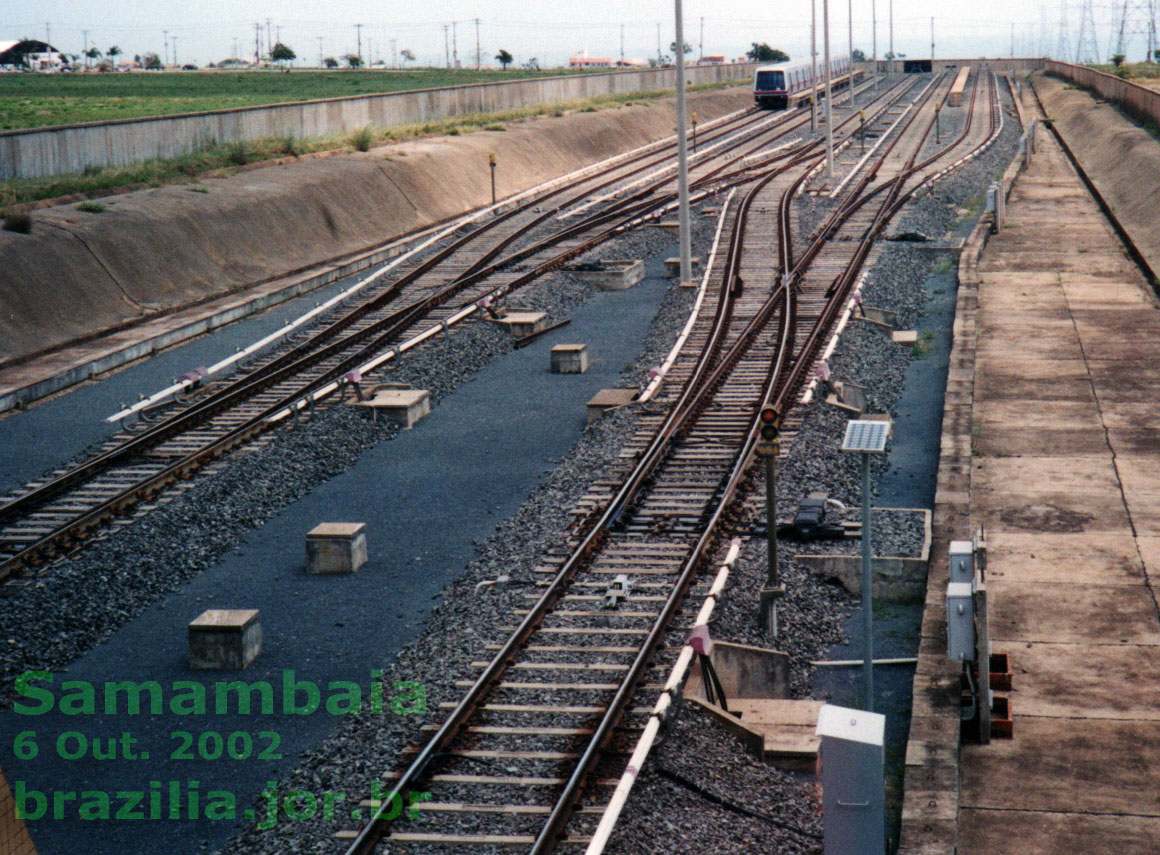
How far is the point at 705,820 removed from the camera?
32.3 ft

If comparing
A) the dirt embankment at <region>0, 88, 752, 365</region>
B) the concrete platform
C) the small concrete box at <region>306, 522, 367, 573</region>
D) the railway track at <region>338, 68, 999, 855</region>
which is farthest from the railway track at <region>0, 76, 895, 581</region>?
the concrete platform

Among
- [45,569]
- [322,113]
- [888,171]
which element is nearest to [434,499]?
[45,569]

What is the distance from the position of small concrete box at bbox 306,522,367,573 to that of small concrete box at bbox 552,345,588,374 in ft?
33.2

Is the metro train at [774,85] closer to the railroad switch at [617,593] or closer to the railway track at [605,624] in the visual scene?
the railway track at [605,624]

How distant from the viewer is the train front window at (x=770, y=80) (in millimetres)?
84188

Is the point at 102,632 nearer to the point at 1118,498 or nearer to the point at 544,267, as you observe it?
the point at 1118,498

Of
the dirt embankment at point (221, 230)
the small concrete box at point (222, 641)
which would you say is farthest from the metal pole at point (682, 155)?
the small concrete box at point (222, 641)

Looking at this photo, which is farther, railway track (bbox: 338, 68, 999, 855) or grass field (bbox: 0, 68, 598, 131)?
grass field (bbox: 0, 68, 598, 131)

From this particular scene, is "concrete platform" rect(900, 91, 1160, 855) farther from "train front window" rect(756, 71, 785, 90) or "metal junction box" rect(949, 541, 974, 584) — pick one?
"train front window" rect(756, 71, 785, 90)

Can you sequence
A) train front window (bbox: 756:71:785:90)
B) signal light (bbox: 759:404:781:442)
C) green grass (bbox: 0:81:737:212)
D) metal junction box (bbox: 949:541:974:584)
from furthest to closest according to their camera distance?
1. train front window (bbox: 756:71:785:90)
2. green grass (bbox: 0:81:737:212)
3. signal light (bbox: 759:404:781:442)
4. metal junction box (bbox: 949:541:974:584)

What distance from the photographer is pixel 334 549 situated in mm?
15797

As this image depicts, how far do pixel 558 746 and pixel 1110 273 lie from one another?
26921mm

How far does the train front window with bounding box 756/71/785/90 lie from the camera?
276 feet

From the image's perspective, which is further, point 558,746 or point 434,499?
point 434,499
